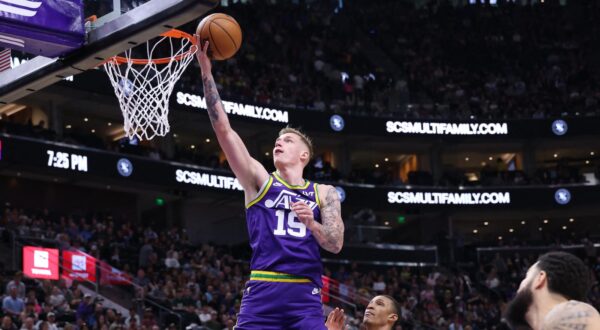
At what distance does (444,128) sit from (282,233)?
29508mm

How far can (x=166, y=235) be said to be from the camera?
1062 inches

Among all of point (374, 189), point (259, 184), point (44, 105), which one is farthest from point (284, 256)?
point (374, 189)

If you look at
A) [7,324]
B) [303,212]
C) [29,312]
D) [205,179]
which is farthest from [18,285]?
[205,179]

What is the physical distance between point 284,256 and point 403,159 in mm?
34198

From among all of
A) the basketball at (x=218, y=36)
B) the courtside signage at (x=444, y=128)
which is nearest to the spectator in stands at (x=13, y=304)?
the basketball at (x=218, y=36)

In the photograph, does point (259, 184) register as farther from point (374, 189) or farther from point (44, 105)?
point (374, 189)

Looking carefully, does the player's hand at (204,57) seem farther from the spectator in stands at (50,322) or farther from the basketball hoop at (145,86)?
the spectator in stands at (50,322)

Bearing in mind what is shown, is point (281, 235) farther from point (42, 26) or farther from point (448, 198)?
point (448, 198)

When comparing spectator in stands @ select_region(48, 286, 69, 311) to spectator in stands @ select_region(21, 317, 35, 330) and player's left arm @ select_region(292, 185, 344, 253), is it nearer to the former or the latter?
spectator in stands @ select_region(21, 317, 35, 330)

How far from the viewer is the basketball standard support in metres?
7.43

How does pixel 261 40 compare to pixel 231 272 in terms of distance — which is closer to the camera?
pixel 231 272

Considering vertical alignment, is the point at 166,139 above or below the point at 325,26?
below

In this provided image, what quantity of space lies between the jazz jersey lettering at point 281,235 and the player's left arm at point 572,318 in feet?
9.53

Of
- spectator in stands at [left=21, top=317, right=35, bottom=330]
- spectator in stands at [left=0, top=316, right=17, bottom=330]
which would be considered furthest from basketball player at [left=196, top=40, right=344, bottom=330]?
spectator in stands at [left=21, top=317, right=35, bottom=330]
